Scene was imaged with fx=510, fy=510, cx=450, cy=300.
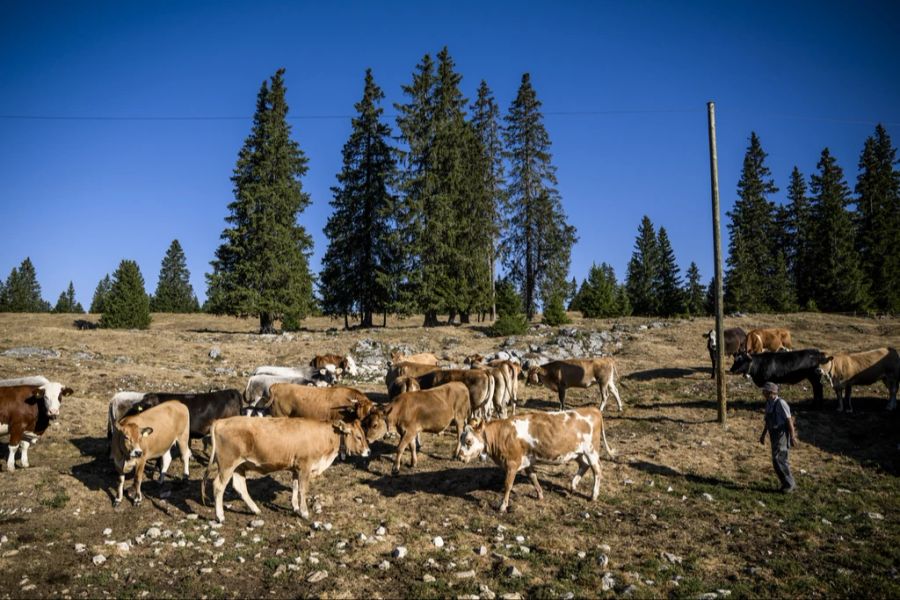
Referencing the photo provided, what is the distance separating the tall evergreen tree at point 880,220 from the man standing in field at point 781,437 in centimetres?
5303

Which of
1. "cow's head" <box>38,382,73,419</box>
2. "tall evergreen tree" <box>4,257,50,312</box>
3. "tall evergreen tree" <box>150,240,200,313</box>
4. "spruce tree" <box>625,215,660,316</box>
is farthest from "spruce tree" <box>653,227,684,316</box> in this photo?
"tall evergreen tree" <box>4,257,50,312</box>

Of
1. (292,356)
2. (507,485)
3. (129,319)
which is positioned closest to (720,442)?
(507,485)

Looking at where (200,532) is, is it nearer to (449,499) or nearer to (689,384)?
(449,499)

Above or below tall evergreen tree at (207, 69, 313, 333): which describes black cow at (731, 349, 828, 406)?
below

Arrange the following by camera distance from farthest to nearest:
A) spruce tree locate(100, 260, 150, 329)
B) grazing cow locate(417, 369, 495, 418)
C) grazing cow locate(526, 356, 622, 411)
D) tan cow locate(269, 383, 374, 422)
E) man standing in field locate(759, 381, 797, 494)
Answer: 1. spruce tree locate(100, 260, 150, 329)
2. grazing cow locate(526, 356, 622, 411)
3. grazing cow locate(417, 369, 495, 418)
4. tan cow locate(269, 383, 374, 422)
5. man standing in field locate(759, 381, 797, 494)

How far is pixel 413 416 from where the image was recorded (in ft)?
39.2

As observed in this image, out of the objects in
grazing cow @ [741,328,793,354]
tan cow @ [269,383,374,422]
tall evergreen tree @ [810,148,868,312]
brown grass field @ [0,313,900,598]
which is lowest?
brown grass field @ [0,313,900,598]

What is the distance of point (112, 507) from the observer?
365 inches

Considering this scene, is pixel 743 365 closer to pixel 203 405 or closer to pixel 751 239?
pixel 203 405

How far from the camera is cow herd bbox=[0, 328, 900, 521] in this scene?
915 centimetres

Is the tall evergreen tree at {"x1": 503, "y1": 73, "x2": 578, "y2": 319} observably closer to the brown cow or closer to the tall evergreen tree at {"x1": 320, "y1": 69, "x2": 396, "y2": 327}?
the tall evergreen tree at {"x1": 320, "y1": 69, "x2": 396, "y2": 327}

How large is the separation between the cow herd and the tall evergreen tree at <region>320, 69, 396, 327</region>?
22541 millimetres

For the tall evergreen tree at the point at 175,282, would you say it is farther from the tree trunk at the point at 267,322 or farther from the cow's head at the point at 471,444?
the cow's head at the point at 471,444

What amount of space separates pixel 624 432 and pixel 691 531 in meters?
6.51
